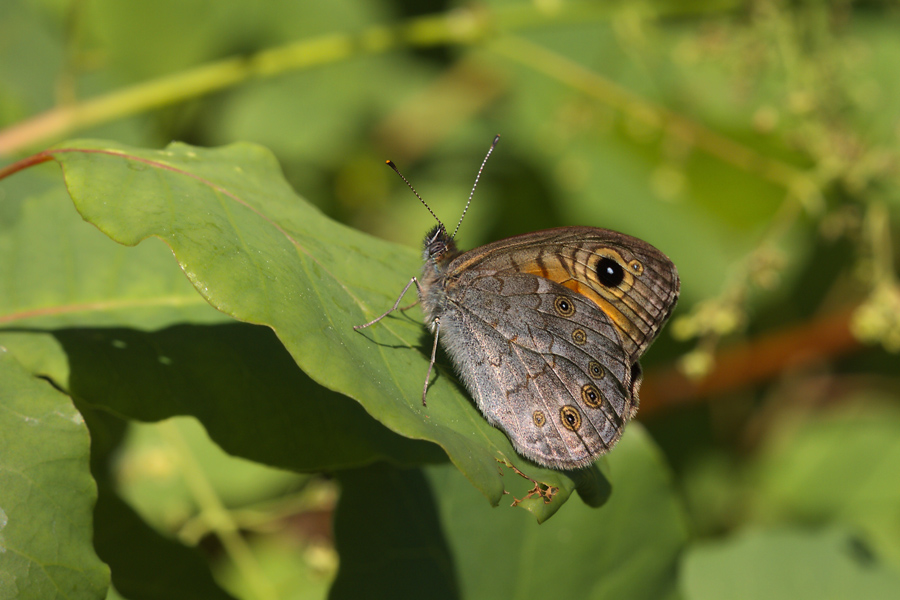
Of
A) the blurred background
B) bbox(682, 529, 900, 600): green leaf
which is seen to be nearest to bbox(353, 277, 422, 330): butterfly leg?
the blurred background

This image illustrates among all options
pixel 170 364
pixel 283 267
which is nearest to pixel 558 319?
pixel 283 267

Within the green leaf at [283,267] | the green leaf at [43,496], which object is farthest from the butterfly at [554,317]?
the green leaf at [43,496]

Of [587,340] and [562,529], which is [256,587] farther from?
[587,340]

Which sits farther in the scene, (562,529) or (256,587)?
(256,587)

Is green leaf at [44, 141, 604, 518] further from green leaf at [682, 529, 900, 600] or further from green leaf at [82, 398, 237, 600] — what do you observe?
green leaf at [682, 529, 900, 600]

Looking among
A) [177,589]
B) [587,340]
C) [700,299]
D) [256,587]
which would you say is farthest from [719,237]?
[177,589]

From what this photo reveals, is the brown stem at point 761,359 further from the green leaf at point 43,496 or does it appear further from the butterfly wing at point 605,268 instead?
the green leaf at point 43,496
